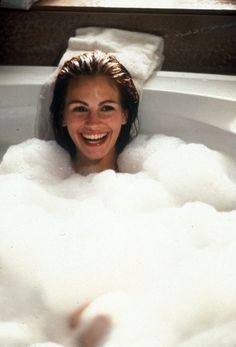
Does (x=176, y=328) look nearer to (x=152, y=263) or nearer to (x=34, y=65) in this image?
(x=152, y=263)

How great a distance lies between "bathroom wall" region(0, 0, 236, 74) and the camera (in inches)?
70.2

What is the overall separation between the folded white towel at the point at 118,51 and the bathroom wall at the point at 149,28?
0.12 ft

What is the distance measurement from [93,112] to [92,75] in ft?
0.33

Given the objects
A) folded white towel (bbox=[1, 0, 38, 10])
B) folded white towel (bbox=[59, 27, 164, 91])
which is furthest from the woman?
folded white towel (bbox=[1, 0, 38, 10])

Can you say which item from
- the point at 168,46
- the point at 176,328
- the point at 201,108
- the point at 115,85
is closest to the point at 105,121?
the point at 115,85

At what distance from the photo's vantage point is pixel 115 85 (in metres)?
1.53

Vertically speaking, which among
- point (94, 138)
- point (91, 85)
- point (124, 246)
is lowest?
point (124, 246)

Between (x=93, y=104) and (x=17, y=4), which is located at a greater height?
(x=17, y=4)

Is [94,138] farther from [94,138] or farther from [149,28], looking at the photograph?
[149,28]

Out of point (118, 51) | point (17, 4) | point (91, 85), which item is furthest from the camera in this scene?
point (17, 4)

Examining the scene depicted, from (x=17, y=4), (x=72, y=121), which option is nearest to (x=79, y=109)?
(x=72, y=121)

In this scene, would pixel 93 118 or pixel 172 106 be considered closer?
pixel 93 118

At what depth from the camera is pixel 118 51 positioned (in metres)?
1.71

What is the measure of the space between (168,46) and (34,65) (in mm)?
469
